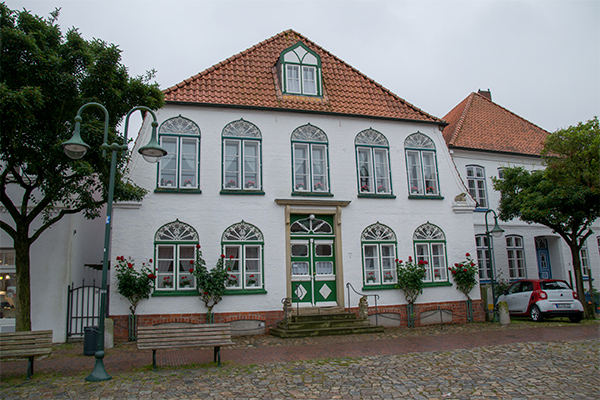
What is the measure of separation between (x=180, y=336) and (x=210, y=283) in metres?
4.46

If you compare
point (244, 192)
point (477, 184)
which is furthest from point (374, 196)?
point (477, 184)

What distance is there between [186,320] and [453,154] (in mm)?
13524

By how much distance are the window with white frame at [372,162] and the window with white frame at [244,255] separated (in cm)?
407

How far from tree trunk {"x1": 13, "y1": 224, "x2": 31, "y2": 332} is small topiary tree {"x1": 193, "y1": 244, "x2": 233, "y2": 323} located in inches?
166

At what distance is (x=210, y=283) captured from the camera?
13.1 metres

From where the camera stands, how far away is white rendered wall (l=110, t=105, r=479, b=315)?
13414 mm

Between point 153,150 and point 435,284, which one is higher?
point 153,150

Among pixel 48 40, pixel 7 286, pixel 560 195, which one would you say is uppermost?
pixel 48 40

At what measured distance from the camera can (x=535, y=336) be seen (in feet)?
40.5

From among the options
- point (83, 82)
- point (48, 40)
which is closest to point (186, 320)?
point (83, 82)

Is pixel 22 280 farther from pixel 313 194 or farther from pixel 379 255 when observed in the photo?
pixel 379 255

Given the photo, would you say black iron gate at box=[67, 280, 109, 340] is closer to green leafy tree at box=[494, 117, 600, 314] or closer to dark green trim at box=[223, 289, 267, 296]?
dark green trim at box=[223, 289, 267, 296]

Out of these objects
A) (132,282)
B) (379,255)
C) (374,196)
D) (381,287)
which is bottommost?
(381,287)

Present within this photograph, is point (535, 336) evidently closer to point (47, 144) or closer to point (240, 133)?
point (240, 133)
